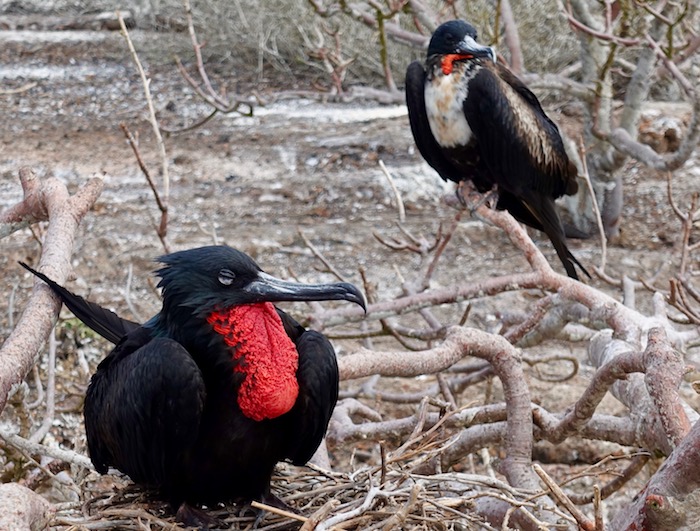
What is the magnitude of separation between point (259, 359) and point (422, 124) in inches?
76.3

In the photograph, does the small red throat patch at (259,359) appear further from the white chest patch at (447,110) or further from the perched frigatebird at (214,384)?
the white chest patch at (447,110)

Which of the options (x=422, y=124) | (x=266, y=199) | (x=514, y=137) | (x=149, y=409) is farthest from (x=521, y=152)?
(x=266, y=199)

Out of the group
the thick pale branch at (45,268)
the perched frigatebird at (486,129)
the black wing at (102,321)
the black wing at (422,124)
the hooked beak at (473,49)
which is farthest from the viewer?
the black wing at (422,124)

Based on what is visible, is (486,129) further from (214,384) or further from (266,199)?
(266,199)

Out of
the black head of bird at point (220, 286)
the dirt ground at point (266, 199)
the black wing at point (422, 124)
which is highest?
the black head of bird at point (220, 286)

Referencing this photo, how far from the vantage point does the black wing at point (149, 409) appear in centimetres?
165

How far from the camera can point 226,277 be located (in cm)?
174

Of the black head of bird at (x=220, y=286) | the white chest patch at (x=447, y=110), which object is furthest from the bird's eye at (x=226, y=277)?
the white chest patch at (x=447, y=110)

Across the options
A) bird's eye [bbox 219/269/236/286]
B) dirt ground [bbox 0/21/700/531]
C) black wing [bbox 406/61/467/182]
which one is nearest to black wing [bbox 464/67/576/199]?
black wing [bbox 406/61/467/182]

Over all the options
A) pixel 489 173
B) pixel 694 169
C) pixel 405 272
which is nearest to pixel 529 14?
pixel 694 169

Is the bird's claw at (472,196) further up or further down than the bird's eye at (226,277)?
further down

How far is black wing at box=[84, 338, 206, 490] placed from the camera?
1.65 m

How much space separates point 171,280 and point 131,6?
33.1 ft

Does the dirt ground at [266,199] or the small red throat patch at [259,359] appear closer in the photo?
the small red throat patch at [259,359]
